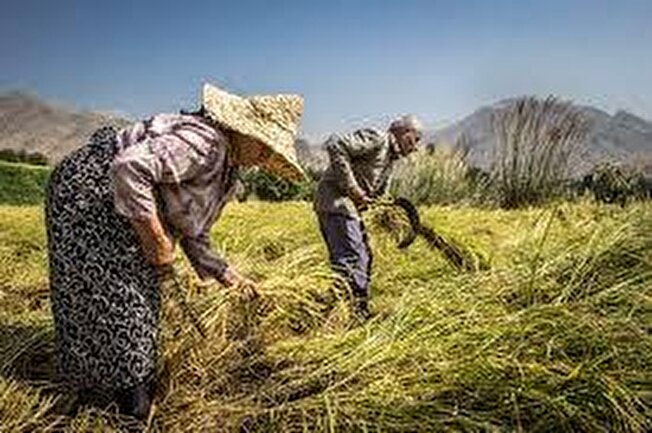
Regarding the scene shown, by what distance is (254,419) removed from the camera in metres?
3.83

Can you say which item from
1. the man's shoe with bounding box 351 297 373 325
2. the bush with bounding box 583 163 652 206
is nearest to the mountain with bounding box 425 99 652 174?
the bush with bounding box 583 163 652 206

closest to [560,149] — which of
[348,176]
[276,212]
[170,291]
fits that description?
[276,212]

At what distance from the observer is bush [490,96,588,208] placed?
12.9m

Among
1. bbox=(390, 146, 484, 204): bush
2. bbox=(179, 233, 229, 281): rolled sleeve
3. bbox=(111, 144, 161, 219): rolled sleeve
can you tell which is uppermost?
bbox=(111, 144, 161, 219): rolled sleeve

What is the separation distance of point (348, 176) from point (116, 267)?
2348 mm

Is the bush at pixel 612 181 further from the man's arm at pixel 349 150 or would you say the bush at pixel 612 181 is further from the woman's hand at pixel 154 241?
the woman's hand at pixel 154 241

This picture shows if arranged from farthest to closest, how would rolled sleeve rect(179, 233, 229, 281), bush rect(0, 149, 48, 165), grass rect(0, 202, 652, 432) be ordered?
1. bush rect(0, 149, 48, 165)
2. rolled sleeve rect(179, 233, 229, 281)
3. grass rect(0, 202, 652, 432)

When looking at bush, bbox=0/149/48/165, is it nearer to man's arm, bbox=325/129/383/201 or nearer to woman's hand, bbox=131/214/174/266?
man's arm, bbox=325/129/383/201

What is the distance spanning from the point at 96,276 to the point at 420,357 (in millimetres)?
1162

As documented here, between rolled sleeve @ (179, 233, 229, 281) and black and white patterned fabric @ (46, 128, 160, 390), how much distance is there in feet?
0.56

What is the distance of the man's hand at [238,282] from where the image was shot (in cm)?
403

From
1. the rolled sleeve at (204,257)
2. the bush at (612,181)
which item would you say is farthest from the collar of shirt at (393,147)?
the bush at (612,181)

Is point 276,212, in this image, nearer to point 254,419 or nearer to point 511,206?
point 511,206

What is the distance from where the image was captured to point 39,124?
174ft
